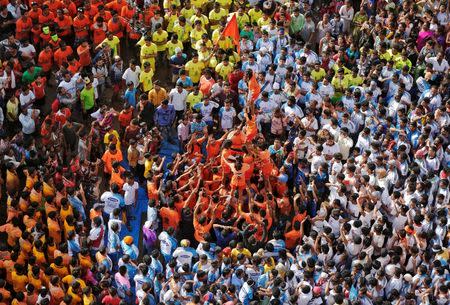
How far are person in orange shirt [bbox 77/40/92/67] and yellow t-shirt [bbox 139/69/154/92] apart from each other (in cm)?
148

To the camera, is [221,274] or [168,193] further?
[168,193]

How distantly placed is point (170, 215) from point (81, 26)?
686cm

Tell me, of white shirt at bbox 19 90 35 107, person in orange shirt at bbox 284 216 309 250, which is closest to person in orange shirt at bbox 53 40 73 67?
white shirt at bbox 19 90 35 107

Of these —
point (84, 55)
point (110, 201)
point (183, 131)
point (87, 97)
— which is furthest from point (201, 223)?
point (84, 55)

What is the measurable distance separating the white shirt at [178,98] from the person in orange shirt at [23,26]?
4259mm

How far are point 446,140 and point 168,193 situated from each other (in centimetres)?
649

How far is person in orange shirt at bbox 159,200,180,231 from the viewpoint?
18609 millimetres

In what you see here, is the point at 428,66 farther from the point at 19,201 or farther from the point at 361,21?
the point at 19,201

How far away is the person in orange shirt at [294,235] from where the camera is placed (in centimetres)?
1866

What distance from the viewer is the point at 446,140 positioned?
20875 millimetres

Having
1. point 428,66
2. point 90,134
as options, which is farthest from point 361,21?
point 90,134

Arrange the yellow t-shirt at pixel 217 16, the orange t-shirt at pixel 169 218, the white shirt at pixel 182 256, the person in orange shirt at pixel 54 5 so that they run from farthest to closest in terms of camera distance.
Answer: the yellow t-shirt at pixel 217 16 → the person in orange shirt at pixel 54 5 → the orange t-shirt at pixel 169 218 → the white shirt at pixel 182 256

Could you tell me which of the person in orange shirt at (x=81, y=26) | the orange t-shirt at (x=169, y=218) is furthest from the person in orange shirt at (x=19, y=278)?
the person in orange shirt at (x=81, y=26)

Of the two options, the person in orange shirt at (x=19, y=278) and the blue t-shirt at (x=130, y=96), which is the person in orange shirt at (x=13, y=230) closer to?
the person in orange shirt at (x=19, y=278)
